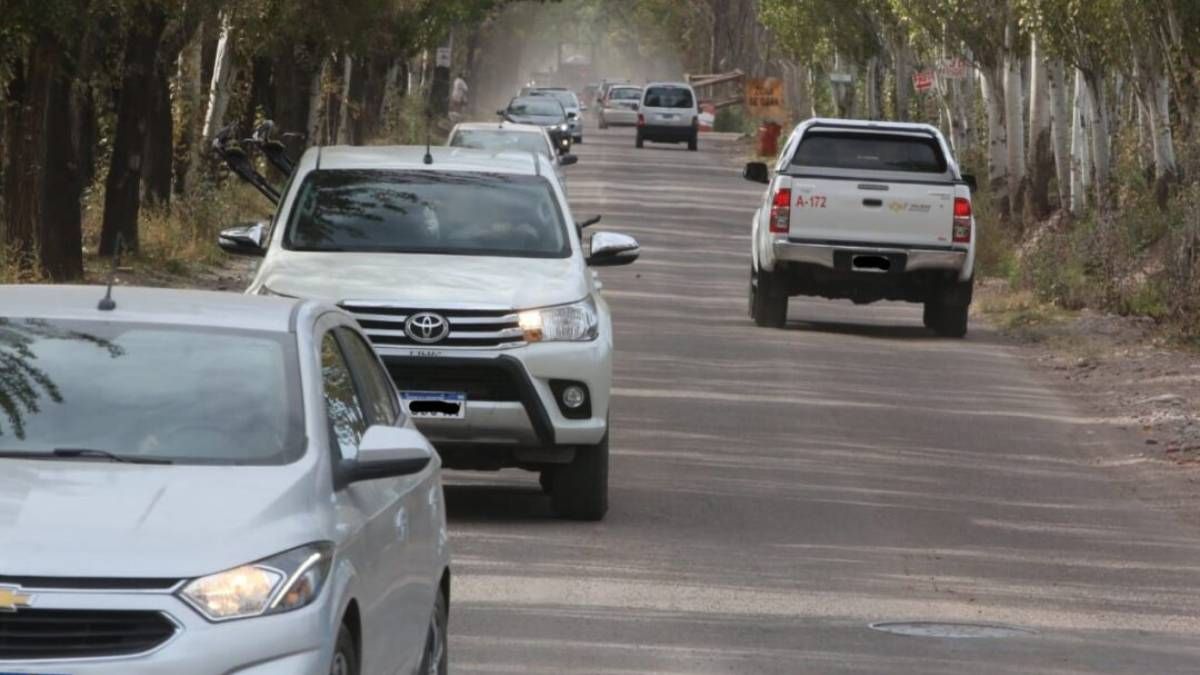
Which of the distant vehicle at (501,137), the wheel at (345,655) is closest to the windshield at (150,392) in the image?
the wheel at (345,655)

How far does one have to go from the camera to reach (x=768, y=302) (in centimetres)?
2448

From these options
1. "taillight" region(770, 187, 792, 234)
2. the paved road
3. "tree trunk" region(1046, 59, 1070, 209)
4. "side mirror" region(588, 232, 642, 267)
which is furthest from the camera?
"tree trunk" region(1046, 59, 1070, 209)

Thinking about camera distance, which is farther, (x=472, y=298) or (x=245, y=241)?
(x=245, y=241)

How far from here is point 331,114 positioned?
159 ft

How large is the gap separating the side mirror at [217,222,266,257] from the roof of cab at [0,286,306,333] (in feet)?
19.0

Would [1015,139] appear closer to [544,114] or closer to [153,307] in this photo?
[544,114]

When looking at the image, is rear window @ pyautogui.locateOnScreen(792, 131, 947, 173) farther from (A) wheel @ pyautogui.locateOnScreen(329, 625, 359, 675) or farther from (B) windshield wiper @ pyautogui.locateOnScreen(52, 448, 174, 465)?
(A) wheel @ pyautogui.locateOnScreen(329, 625, 359, 675)

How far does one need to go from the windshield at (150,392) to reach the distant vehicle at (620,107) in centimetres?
8372

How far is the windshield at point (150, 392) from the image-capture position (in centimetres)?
663

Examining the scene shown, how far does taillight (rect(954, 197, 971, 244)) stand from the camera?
2370cm

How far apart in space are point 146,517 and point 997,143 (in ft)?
108

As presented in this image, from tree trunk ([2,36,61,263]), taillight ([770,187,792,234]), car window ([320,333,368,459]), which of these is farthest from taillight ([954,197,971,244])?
car window ([320,333,368,459])

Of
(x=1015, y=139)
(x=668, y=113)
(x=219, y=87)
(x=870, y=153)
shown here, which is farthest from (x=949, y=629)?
(x=668, y=113)

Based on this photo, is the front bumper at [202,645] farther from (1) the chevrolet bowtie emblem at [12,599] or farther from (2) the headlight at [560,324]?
(2) the headlight at [560,324]
